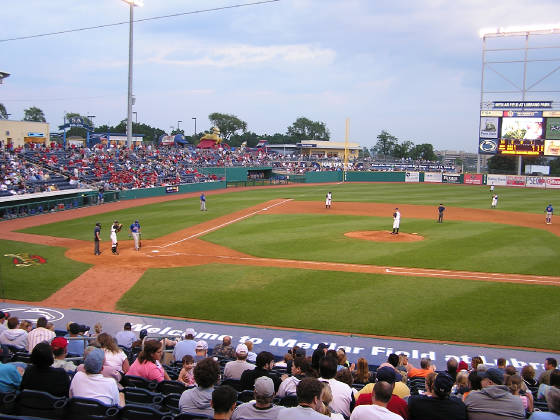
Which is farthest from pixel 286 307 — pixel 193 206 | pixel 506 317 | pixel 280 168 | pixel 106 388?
pixel 280 168

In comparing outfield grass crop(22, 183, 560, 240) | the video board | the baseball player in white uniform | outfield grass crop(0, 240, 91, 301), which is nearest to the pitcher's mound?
the baseball player in white uniform

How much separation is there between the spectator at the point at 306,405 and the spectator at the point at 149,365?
2950 mm

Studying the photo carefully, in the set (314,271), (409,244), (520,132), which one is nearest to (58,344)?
(314,271)

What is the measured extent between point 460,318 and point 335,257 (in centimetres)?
846

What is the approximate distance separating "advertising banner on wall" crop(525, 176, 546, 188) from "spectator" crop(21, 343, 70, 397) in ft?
241

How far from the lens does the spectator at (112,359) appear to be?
661 cm

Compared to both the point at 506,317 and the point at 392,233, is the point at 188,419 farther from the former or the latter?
the point at 392,233

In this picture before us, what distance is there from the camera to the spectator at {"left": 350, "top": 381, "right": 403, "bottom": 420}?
4.28 m

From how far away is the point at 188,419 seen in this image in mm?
4508

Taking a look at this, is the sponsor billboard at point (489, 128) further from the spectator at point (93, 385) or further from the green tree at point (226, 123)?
the green tree at point (226, 123)

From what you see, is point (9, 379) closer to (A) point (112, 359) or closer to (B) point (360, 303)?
(A) point (112, 359)

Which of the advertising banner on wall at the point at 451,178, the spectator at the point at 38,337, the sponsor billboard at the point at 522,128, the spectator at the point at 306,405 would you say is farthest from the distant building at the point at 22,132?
the advertising banner on wall at the point at 451,178

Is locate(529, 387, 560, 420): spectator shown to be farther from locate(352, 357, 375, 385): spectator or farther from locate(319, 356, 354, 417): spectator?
locate(352, 357, 375, 385): spectator

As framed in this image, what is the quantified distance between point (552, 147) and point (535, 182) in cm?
884
